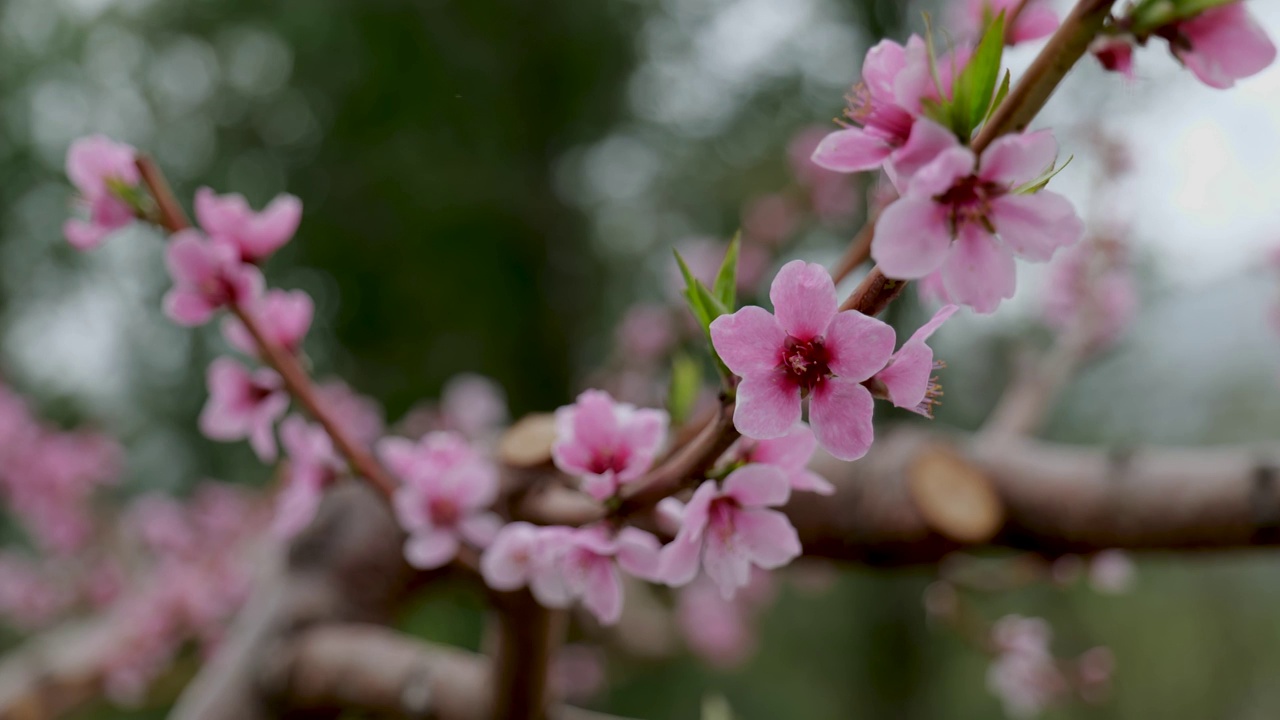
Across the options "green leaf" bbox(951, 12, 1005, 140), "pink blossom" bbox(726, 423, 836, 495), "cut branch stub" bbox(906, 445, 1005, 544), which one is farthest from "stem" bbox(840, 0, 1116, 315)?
"cut branch stub" bbox(906, 445, 1005, 544)

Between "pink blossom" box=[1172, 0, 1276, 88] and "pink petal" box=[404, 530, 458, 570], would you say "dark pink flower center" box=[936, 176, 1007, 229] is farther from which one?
"pink petal" box=[404, 530, 458, 570]

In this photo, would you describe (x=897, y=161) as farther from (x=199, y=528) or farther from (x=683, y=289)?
(x=199, y=528)

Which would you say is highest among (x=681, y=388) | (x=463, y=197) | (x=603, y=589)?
(x=463, y=197)

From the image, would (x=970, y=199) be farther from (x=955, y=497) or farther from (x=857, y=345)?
(x=955, y=497)

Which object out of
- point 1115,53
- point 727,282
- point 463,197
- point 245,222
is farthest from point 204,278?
point 463,197

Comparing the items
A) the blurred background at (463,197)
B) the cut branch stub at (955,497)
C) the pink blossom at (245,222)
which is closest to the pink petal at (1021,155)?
the pink blossom at (245,222)

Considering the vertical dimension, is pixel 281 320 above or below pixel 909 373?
above

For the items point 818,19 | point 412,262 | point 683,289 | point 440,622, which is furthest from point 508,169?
point 683,289
